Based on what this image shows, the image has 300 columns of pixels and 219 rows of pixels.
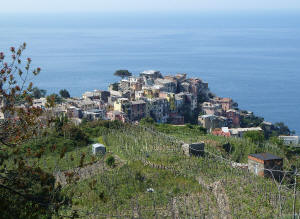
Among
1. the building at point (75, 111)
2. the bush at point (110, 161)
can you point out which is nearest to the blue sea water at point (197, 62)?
the building at point (75, 111)

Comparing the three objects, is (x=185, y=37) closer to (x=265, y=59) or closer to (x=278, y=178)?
(x=265, y=59)

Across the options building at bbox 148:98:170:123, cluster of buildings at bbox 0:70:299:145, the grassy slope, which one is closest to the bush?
the grassy slope

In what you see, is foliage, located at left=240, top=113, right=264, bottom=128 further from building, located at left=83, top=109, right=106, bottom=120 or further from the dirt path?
the dirt path

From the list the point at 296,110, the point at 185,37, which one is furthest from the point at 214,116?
the point at 185,37

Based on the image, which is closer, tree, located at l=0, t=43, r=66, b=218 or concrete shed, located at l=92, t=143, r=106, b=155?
tree, located at l=0, t=43, r=66, b=218

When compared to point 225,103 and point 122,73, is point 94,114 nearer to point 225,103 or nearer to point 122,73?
point 225,103

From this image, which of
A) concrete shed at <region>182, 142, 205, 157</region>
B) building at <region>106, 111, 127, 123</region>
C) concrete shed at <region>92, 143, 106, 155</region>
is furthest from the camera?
building at <region>106, 111, 127, 123</region>
